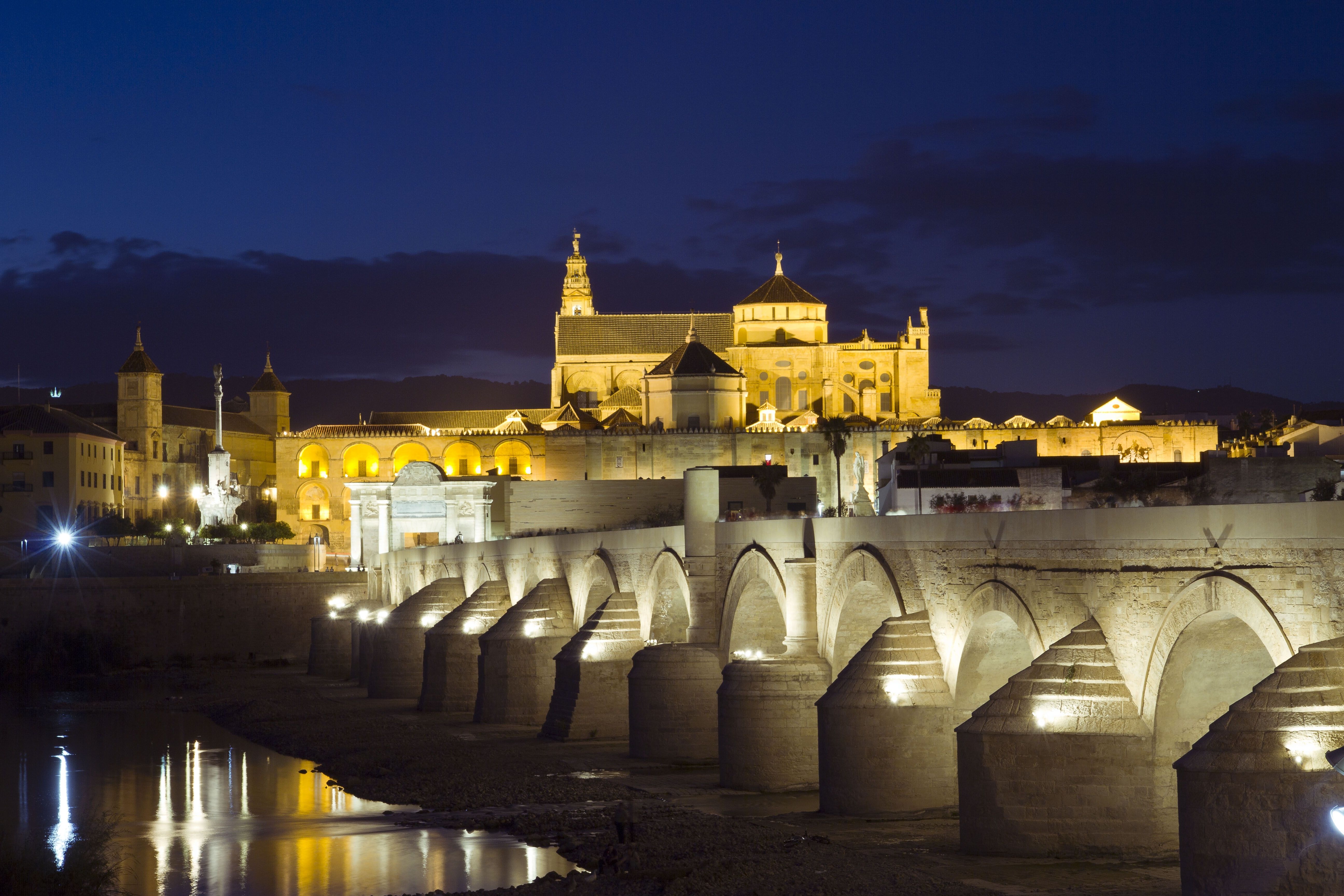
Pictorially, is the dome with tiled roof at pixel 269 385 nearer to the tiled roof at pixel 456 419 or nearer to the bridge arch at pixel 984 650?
the tiled roof at pixel 456 419

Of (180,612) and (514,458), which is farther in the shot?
(514,458)

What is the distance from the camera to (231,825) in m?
23.5

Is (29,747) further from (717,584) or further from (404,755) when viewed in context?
(717,584)

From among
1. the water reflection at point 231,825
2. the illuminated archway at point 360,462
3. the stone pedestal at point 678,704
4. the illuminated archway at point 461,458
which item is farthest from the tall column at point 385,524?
the stone pedestal at point 678,704

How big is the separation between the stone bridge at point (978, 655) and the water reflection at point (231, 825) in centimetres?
402

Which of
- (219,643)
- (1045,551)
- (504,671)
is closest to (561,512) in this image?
(219,643)

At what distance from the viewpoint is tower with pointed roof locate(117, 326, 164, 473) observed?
89688 millimetres

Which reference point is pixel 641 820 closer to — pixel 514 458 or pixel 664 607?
pixel 664 607

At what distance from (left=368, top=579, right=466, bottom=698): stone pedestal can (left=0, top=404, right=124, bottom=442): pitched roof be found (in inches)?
1605

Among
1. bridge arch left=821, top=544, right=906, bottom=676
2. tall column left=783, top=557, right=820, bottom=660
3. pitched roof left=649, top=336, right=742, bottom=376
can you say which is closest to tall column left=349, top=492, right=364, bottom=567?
pitched roof left=649, top=336, right=742, bottom=376

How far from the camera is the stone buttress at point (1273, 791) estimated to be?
11.8 meters

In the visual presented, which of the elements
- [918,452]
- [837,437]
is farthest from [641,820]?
[837,437]

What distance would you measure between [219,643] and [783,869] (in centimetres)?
4606

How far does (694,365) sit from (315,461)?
22124 mm
